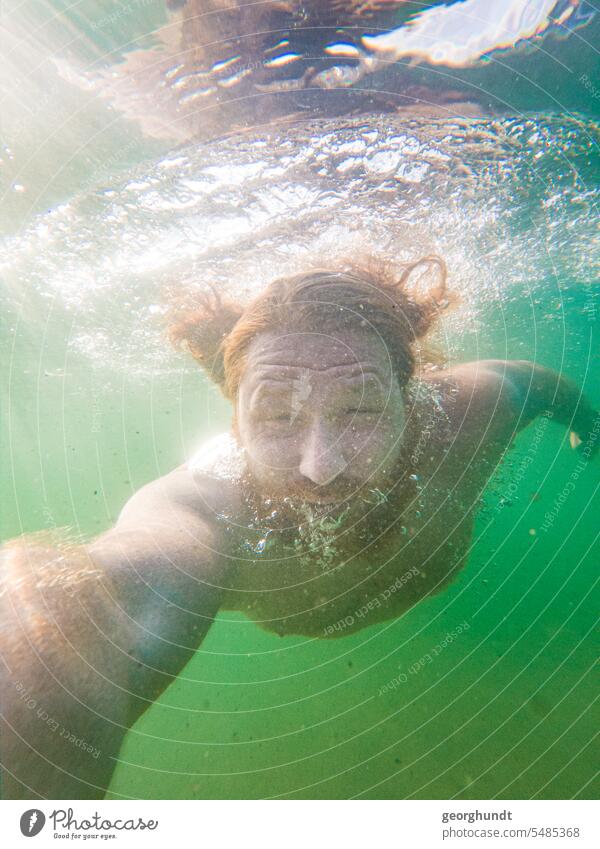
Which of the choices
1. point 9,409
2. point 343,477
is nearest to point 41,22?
point 343,477

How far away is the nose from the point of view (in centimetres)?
219

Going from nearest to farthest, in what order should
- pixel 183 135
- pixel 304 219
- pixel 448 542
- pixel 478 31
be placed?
Answer: pixel 478 31 → pixel 448 542 → pixel 183 135 → pixel 304 219

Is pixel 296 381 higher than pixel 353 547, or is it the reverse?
pixel 296 381

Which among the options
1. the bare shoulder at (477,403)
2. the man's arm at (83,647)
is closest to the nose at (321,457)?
the man's arm at (83,647)

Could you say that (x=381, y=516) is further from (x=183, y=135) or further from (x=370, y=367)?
(x=183, y=135)

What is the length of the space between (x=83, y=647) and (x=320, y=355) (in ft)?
6.64

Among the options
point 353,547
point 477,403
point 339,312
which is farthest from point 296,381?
point 477,403

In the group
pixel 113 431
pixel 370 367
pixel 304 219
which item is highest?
pixel 113 431

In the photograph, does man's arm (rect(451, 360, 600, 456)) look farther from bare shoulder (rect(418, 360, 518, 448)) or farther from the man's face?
the man's face

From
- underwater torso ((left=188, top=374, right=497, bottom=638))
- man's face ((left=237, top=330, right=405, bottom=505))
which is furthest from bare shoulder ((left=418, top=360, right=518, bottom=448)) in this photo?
man's face ((left=237, top=330, right=405, bottom=505))

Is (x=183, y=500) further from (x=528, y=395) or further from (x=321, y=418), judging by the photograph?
(x=528, y=395)

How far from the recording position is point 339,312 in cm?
286

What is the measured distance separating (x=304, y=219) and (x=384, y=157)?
137 cm

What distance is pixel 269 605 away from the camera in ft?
9.70
